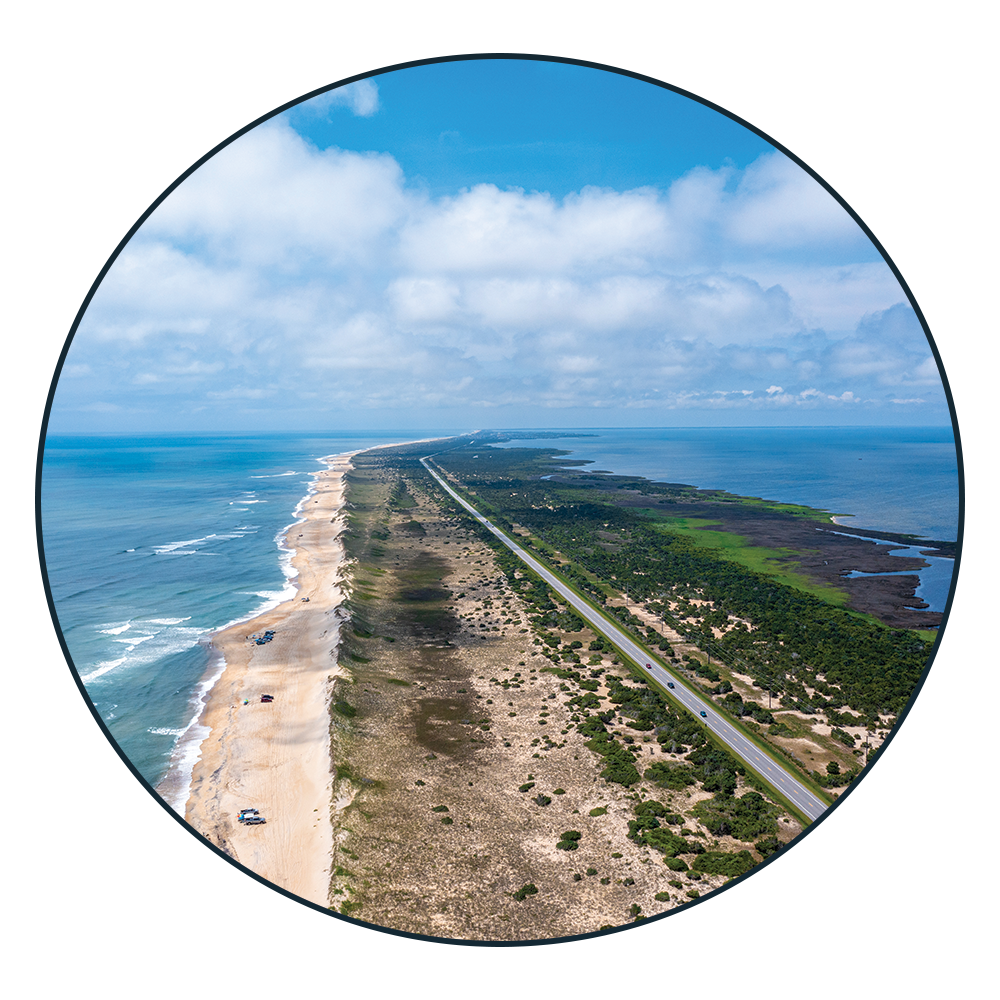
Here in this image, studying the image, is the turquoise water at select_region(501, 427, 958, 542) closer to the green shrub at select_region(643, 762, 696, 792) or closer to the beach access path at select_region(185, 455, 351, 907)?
the green shrub at select_region(643, 762, 696, 792)

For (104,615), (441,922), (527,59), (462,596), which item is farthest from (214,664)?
(527,59)

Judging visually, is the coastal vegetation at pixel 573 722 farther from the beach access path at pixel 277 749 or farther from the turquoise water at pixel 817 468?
the turquoise water at pixel 817 468

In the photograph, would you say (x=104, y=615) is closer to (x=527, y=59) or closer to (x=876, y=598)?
(x=527, y=59)

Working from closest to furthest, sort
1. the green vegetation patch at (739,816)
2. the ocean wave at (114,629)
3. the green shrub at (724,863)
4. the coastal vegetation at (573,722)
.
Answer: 1. the coastal vegetation at (573,722)
2. the green shrub at (724,863)
3. the green vegetation patch at (739,816)
4. the ocean wave at (114,629)

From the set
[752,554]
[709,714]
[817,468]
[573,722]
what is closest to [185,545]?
[573,722]

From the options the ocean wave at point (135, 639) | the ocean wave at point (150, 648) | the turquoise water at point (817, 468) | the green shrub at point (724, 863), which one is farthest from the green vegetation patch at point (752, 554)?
the ocean wave at point (135, 639)

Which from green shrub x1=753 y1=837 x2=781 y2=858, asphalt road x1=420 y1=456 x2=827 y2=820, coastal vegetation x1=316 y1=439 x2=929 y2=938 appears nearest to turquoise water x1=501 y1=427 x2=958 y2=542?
coastal vegetation x1=316 y1=439 x2=929 y2=938
